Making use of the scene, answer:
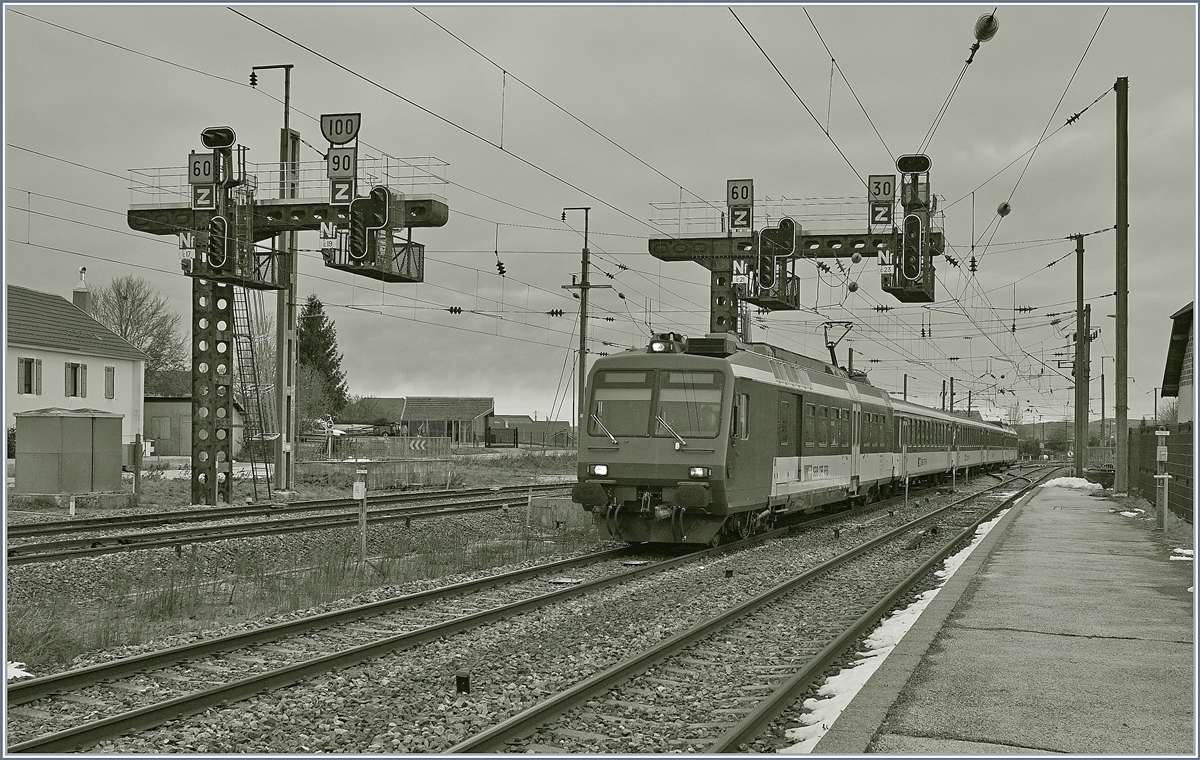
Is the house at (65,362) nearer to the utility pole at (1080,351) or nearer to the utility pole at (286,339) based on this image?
the utility pole at (286,339)

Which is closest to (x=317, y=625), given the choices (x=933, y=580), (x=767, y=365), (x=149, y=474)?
(x=933, y=580)

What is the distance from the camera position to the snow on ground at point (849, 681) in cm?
664

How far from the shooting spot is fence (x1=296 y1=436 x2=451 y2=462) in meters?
Result: 47.2

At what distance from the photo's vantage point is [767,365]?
18.4m

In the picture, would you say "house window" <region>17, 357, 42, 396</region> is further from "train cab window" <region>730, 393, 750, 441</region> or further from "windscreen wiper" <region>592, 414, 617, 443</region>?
"train cab window" <region>730, 393, 750, 441</region>

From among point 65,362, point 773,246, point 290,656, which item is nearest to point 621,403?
point 290,656

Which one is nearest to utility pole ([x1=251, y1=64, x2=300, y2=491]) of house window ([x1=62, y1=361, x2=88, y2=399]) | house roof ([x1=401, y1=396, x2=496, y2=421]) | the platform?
house window ([x1=62, y1=361, x2=88, y2=399])

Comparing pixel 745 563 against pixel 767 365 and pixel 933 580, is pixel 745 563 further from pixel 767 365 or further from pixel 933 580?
→ pixel 767 365

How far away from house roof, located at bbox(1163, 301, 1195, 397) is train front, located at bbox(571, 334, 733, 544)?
22.1 meters

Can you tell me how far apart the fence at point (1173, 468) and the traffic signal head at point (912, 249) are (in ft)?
19.9

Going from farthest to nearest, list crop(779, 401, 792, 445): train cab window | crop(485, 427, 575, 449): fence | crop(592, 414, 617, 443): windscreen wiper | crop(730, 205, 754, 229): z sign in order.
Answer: crop(485, 427, 575, 449): fence
crop(730, 205, 754, 229): z sign
crop(779, 401, 792, 445): train cab window
crop(592, 414, 617, 443): windscreen wiper

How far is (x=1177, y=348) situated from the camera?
36562 mm

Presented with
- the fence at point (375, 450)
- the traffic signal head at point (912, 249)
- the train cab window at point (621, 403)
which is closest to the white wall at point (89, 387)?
the fence at point (375, 450)

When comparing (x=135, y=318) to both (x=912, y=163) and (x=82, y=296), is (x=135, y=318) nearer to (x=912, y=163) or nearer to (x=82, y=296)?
(x=82, y=296)
